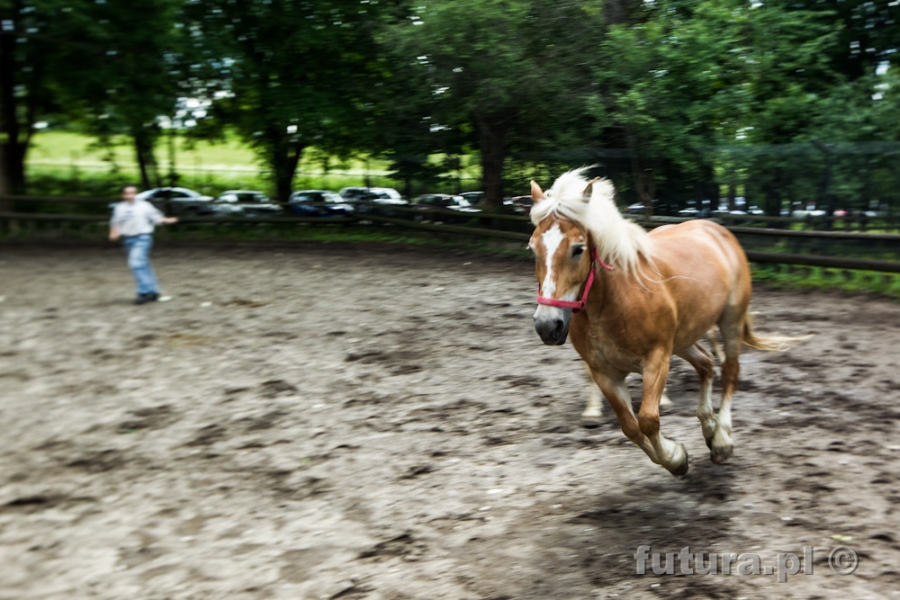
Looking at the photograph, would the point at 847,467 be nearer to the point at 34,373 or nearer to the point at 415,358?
the point at 415,358

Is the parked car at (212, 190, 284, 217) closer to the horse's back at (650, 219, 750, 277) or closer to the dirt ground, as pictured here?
the dirt ground

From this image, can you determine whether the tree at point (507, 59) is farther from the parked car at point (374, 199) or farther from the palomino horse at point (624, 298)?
the palomino horse at point (624, 298)

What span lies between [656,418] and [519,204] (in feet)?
40.7

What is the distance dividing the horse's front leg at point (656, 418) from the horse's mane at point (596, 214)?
1.90 ft

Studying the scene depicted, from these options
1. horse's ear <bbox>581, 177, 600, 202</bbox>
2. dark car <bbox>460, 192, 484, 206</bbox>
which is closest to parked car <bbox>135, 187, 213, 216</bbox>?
dark car <bbox>460, 192, 484, 206</bbox>

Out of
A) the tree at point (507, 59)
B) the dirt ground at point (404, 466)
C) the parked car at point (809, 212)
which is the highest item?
the tree at point (507, 59)

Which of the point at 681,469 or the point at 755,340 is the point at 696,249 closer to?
the point at 755,340

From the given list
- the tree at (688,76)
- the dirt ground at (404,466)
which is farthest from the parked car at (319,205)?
the dirt ground at (404,466)

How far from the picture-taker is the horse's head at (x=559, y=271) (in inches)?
162

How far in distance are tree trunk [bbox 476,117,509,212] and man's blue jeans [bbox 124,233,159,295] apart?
7.77 m

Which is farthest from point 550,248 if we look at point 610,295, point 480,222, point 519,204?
point 480,222

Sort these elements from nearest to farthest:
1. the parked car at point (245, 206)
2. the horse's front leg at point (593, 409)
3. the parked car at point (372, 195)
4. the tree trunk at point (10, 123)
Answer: the horse's front leg at point (593, 409), the tree trunk at point (10, 123), the parked car at point (372, 195), the parked car at point (245, 206)

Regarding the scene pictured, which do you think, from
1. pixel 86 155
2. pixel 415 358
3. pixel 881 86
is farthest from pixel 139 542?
pixel 86 155

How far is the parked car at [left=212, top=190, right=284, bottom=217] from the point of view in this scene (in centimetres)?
2088
